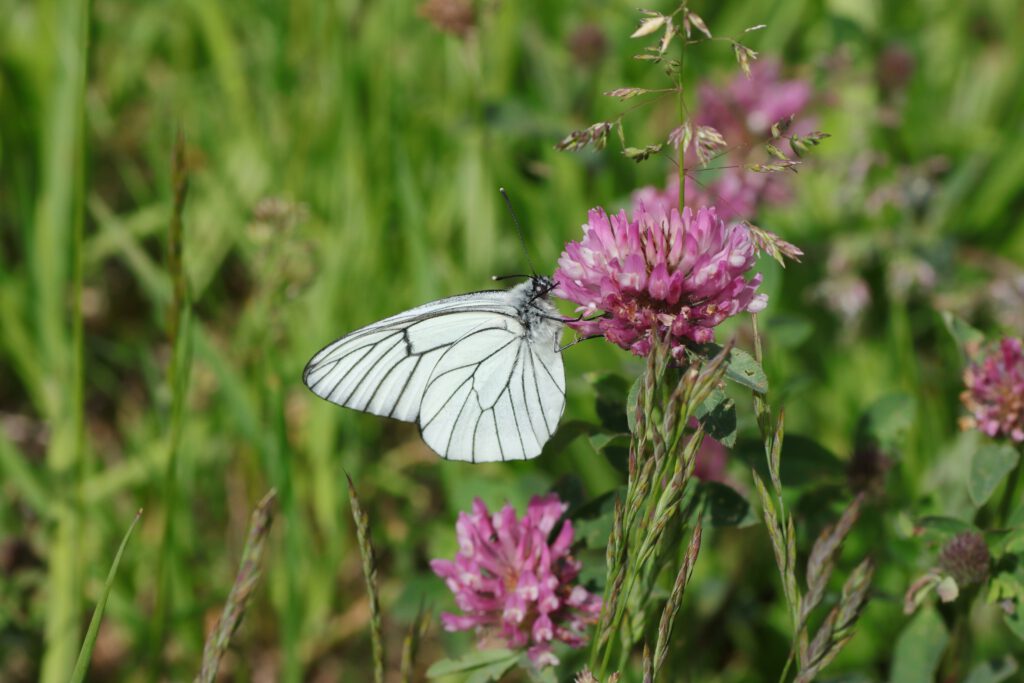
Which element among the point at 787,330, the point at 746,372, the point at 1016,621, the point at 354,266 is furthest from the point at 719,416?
the point at 354,266

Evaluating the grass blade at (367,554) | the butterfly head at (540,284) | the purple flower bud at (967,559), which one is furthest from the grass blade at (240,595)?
the purple flower bud at (967,559)

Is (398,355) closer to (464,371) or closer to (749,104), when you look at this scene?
(464,371)

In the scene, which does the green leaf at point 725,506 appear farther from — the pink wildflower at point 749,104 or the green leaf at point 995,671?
the pink wildflower at point 749,104

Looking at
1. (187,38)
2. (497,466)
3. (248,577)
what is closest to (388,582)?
(497,466)

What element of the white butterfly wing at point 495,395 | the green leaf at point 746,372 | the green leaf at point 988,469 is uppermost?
the green leaf at point 746,372

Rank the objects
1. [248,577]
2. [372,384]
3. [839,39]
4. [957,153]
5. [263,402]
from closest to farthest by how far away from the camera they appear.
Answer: [248,577], [372,384], [263,402], [839,39], [957,153]

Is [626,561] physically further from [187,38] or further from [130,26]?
[130,26]
